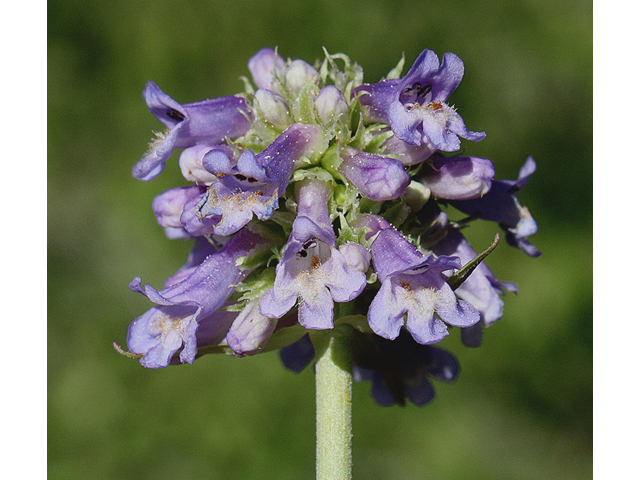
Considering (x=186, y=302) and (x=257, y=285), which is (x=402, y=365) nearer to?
(x=257, y=285)

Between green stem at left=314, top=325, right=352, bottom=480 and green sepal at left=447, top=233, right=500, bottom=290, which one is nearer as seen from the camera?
green sepal at left=447, top=233, right=500, bottom=290

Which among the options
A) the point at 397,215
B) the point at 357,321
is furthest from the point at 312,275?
the point at 397,215

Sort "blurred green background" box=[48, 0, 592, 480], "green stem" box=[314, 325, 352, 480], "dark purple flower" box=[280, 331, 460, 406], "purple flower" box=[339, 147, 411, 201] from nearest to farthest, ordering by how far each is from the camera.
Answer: "purple flower" box=[339, 147, 411, 201], "green stem" box=[314, 325, 352, 480], "dark purple flower" box=[280, 331, 460, 406], "blurred green background" box=[48, 0, 592, 480]

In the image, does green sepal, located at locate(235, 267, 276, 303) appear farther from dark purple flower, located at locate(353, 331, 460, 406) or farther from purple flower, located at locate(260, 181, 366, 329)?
dark purple flower, located at locate(353, 331, 460, 406)

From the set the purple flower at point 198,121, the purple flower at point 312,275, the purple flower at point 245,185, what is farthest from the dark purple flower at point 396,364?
the purple flower at point 198,121

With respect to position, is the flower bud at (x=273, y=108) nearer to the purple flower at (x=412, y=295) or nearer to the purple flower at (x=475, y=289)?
the purple flower at (x=412, y=295)

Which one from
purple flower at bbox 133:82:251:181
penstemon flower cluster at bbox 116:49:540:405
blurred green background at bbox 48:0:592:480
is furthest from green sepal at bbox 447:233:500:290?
blurred green background at bbox 48:0:592:480
